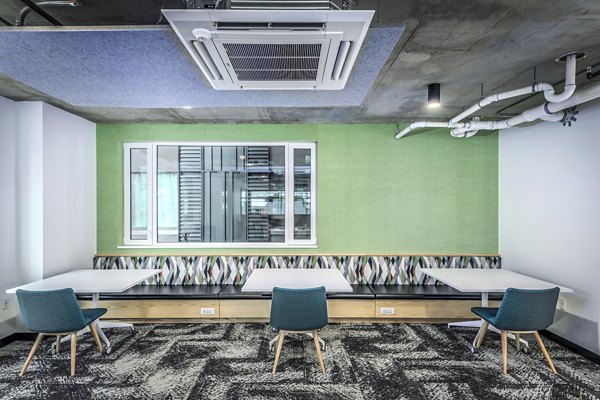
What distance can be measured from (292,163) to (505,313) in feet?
9.86

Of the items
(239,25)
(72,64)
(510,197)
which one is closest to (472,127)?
(510,197)

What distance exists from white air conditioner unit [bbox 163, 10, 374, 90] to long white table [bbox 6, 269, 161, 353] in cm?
234

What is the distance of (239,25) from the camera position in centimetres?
142

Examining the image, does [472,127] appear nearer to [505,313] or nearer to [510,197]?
[510,197]

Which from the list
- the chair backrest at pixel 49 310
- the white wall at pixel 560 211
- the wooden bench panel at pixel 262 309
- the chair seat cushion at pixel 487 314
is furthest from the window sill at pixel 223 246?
the white wall at pixel 560 211

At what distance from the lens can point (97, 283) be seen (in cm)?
321

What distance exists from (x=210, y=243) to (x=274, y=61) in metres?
3.26

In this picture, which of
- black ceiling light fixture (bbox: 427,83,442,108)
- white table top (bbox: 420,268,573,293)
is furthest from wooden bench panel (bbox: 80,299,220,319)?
black ceiling light fixture (bbox: 427,83,442,108)

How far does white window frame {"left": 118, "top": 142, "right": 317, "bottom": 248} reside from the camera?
4.44 m

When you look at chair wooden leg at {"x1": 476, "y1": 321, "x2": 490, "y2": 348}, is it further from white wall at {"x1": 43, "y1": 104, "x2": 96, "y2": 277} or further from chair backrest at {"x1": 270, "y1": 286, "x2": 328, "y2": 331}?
white wall at {"x1": 43, "y1": 104, "x2": 96, "y2": 277}

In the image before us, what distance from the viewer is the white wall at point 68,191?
3.65 m

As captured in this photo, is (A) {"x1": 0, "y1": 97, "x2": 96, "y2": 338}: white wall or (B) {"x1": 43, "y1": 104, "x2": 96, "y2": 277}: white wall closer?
(A) {"x1": 0, "y1": 97, "x2": 96, "y2": 338}: white wall

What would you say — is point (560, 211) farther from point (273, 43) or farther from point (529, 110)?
point (273, 43)

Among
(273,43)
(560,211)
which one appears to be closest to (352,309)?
(560,211)
